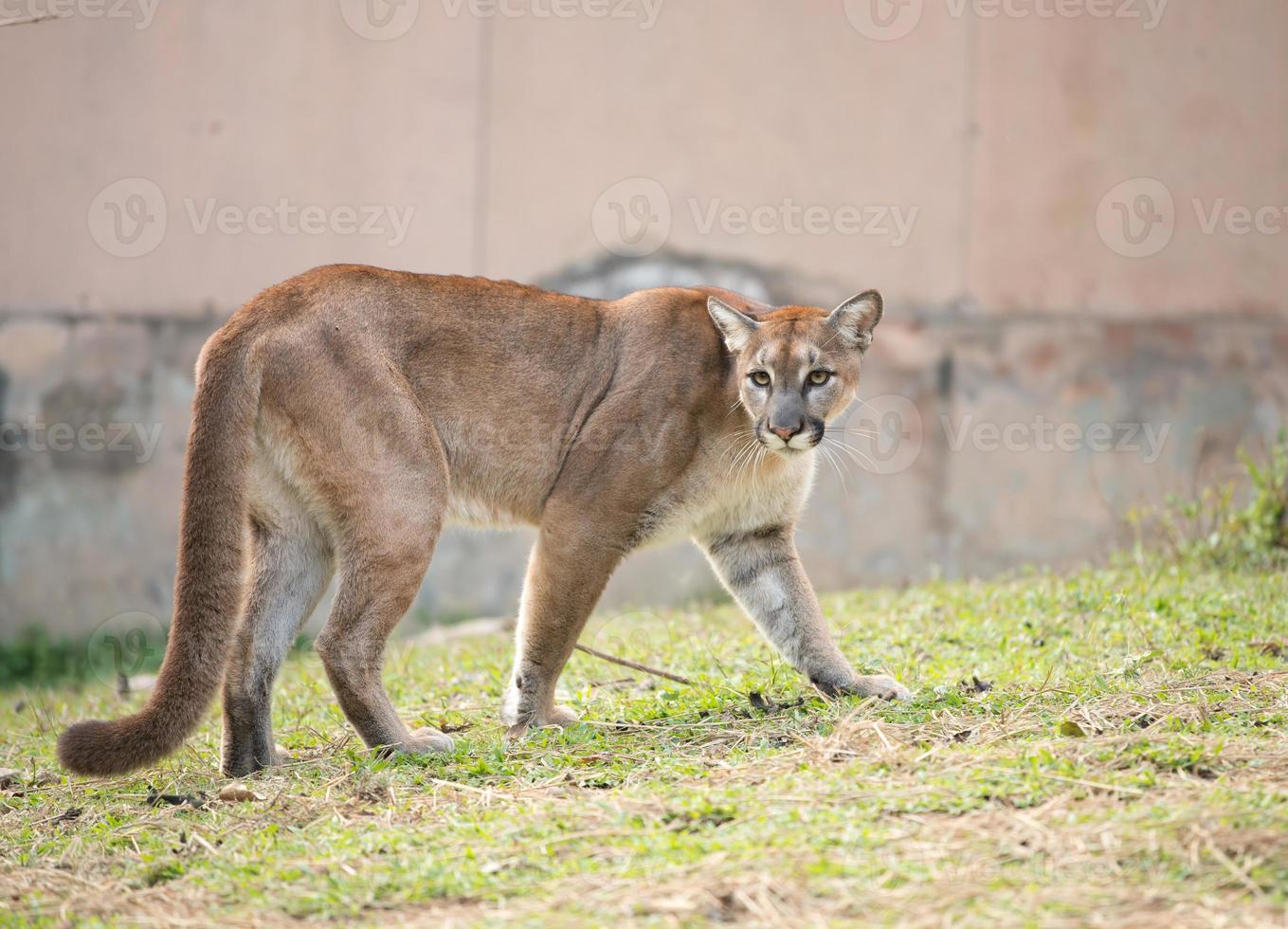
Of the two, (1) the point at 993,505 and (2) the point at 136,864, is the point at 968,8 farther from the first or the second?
(2) the point at 136,864

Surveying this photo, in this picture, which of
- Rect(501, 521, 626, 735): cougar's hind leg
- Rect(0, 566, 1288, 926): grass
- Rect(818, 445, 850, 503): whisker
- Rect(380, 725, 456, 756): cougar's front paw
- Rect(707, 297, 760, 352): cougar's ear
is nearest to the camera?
Rect(0, 566, 1288, 926): grass

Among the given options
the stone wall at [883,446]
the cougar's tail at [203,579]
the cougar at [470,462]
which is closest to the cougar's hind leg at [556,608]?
the cougar at [470,462]

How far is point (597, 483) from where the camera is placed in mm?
4980

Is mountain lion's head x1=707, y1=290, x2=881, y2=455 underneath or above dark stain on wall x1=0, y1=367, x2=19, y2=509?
above

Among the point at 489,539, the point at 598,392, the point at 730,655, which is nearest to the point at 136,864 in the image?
the point at 598,392

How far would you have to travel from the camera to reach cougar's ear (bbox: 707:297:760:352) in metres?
5.11

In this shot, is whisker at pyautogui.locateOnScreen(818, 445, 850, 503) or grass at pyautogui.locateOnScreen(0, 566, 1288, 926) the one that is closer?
grass at pyautogui.locateOnScreen(0, 566, 1288, 926)

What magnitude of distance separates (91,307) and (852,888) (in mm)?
8123

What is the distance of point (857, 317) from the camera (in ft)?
17.2

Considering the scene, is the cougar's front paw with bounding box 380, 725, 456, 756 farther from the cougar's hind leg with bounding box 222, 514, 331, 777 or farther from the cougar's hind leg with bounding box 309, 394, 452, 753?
the cougar's hind leg with bounding box 222, 514, 331, 777

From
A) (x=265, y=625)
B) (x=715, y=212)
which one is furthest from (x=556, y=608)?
(x=715, y=212)

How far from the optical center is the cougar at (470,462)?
181 inches

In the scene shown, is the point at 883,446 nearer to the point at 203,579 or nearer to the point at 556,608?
the point at 556,608

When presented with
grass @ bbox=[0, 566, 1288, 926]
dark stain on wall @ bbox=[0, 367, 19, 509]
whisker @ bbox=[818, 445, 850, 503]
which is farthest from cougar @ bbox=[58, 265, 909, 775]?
dark stain on wall @ bbox=[0, 367, 19, 509]
